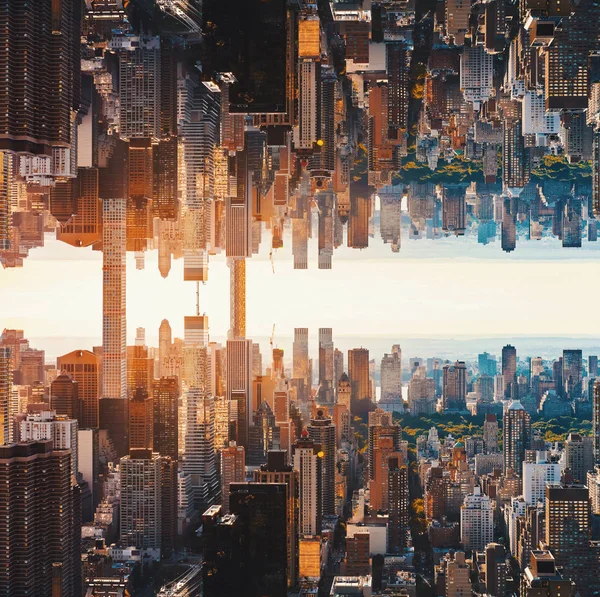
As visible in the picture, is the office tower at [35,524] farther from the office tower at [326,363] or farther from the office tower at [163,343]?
the office tower at [326,363]

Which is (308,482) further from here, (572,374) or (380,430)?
(572,374)

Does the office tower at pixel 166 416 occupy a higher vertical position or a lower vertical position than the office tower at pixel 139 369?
lower

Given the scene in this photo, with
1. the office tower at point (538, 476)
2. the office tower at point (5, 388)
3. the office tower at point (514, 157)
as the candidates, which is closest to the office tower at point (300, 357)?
the office tower at point (538, 476)

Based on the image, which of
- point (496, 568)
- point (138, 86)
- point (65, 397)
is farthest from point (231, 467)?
point (138, 86)

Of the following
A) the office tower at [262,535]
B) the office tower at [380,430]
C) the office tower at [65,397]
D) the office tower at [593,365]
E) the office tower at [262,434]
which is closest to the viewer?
the office tower at [262,535]

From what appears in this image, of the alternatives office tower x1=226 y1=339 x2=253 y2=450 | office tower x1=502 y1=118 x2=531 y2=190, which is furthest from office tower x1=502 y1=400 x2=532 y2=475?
office tower x1=226 y1=339 x2=253 y2=450

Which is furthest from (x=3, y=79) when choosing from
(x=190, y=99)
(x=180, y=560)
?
(x=180, y=560)
